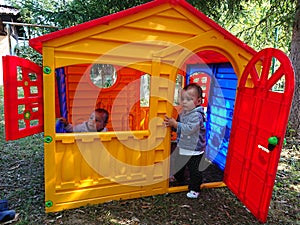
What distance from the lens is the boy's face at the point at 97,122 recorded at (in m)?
3.43

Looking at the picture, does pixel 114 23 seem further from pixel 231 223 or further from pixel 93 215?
pixel 231 223

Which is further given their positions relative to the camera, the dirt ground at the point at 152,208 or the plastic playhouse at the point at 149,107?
the dirt ground at the point at 152,208

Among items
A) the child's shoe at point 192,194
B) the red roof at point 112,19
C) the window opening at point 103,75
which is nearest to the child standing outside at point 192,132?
the child's shoe at point 192,194

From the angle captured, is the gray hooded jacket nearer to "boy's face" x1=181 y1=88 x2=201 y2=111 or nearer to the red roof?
"boy's face" x1=181 y1=88 x2=201 y2=111

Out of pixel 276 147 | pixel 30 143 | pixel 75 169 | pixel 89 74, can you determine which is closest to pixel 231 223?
pixel 276 147

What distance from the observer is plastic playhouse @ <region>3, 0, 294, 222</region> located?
2492 mm

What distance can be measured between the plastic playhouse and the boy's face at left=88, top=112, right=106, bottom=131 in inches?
23.3

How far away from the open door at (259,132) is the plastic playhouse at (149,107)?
11 mm

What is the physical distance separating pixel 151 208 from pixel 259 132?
1603 millimetres

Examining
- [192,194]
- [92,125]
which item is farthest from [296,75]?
[92,125]

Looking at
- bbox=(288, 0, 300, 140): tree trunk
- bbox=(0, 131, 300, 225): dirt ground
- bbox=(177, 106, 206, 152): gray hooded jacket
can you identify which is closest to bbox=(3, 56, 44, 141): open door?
bbox=(0, 131, 300, 225): dirt ground

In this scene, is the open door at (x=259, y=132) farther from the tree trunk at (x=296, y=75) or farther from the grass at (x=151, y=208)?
the tree trunk at (x=296, y=75)

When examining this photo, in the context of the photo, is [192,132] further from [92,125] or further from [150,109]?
[92,125]

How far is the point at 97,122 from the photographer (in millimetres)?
3508
